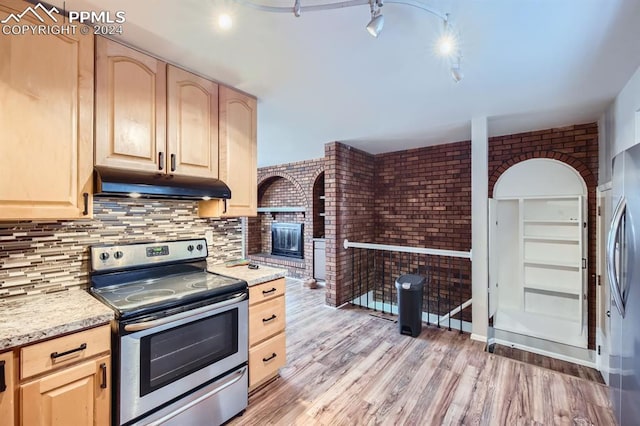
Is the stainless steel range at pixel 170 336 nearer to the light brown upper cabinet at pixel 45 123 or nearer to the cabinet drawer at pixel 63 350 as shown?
the cabinet drawer at pixel 63 350

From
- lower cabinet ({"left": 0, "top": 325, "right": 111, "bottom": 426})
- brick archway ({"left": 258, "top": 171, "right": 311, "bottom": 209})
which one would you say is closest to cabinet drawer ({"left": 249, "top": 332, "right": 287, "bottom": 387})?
lower cabinet ({"left": 0, "top": 325, "right": 111, "bottom": 426})

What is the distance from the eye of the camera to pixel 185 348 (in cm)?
166

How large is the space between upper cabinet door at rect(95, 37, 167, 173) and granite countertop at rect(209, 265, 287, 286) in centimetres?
92

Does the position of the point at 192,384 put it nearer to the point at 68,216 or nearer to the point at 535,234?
the point at 68,216

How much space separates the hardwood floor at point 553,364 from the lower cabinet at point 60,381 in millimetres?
3764

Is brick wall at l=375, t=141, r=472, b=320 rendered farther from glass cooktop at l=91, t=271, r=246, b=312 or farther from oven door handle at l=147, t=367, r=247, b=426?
glass cooktop at l=91, t=271, r=246, b=312

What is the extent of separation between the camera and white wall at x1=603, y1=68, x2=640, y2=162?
2.01m

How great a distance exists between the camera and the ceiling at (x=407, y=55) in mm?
1449

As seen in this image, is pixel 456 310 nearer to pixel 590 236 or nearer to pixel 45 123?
pixel 590 236

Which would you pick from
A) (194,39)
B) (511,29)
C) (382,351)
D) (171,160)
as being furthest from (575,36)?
(382,351)

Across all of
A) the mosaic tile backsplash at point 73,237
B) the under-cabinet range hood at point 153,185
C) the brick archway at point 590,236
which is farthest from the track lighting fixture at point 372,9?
the brick archway at point 590,236

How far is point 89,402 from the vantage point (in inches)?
52.5

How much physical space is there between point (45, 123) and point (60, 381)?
1.28 m

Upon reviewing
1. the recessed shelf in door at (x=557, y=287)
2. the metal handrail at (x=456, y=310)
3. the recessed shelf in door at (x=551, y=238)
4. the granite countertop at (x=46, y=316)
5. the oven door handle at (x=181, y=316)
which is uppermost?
the recessed shelf in door at (x=551, y=238)
